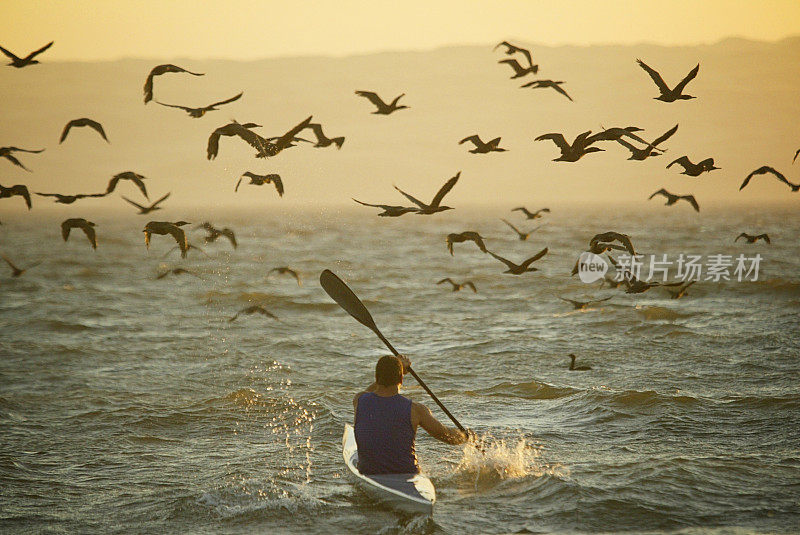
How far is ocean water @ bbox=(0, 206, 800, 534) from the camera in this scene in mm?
9875

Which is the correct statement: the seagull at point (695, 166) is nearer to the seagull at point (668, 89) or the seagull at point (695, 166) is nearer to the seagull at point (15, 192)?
the seagull at point (668, 89)

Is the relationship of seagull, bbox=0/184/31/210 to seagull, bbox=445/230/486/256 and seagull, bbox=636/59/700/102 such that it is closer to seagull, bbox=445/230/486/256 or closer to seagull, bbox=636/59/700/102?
seagull, bbox=445/230/486/256

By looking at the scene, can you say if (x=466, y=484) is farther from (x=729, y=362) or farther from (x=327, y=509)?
(x=729, y=362)

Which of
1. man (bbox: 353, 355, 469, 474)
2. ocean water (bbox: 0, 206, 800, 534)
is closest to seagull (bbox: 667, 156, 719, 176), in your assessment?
ocean water (bbox: 0, 206, 800, 534)

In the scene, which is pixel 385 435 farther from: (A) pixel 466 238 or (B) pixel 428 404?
(B) pixel 428 404

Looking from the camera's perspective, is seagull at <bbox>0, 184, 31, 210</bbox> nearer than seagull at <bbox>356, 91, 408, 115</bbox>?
Yes

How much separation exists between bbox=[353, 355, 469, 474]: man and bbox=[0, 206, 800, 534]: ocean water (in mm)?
612

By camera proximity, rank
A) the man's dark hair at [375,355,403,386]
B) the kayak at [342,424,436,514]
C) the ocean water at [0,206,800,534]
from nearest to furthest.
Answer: the man's dark hair at [375,355,403,386] < the kayak at [342,424,436,514] < the ocean water at [0,206,800,534]

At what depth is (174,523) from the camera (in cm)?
959

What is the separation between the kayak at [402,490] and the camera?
912 cm

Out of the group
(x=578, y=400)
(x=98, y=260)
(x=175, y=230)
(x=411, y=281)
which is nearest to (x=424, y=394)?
(x=578, y=400)

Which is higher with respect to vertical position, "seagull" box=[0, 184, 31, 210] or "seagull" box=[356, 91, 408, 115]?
"seagull" box=[356, 91, 408, 115]

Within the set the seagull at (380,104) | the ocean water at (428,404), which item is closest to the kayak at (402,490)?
the ocean water at (428,404)

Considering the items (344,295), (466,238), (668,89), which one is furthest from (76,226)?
(668,89)
